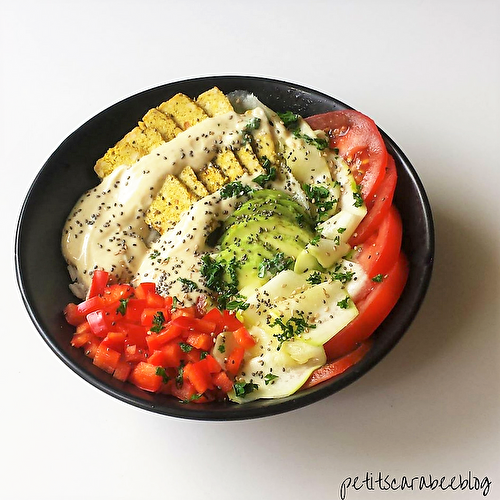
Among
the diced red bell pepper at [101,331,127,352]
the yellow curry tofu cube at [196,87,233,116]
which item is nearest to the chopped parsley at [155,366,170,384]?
the diced red bell pepper at [101,331,127,352]

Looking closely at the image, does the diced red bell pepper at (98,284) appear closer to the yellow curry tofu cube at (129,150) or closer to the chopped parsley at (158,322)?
the chopped parsley at (158,322)

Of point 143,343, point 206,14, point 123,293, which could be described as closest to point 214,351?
point 143,343

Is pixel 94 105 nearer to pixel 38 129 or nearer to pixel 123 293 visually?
pixel 38 129

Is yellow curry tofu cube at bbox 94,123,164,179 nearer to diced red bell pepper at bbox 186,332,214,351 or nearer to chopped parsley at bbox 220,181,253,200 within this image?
chopped parsley at bbox 220,181,253,200

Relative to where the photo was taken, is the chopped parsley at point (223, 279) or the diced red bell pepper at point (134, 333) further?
the chopped parsley at point (223, 279)

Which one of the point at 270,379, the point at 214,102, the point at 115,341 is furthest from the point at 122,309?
the point at 214,102

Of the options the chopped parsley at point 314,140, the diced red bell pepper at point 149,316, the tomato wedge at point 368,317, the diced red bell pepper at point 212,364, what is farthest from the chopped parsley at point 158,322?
the chopped parsley at point 314,140
